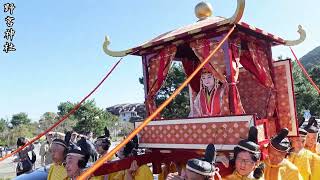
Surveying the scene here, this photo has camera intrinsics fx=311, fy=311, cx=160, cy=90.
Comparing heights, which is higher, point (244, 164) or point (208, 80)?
point (208, 80)

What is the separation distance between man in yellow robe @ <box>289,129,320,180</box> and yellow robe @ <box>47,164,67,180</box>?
373 cm

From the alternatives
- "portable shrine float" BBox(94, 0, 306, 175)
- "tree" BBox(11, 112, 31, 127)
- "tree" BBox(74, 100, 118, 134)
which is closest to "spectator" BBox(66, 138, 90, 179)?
"portable shrine float" BBox(94, 0, 306, 175)

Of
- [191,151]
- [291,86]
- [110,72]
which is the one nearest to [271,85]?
[291,86]

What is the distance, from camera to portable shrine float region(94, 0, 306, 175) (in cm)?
468

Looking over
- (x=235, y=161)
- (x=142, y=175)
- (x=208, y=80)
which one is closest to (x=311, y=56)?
(x=208, y=80)

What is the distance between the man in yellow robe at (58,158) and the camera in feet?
15.0

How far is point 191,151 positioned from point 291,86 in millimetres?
2671

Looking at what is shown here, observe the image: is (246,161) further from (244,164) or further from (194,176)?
(194,176)

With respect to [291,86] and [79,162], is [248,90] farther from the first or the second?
[79,162]

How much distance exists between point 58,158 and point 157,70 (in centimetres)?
248

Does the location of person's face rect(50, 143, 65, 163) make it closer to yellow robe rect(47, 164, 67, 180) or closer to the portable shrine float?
yellow robe rect(47, 164, 67, 180)

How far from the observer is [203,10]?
6359 mm

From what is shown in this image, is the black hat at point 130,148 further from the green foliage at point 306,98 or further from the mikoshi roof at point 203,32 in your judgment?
the green foliage at point 306,98

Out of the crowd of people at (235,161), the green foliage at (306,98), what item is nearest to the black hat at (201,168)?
the crowd of people at (235,161)
